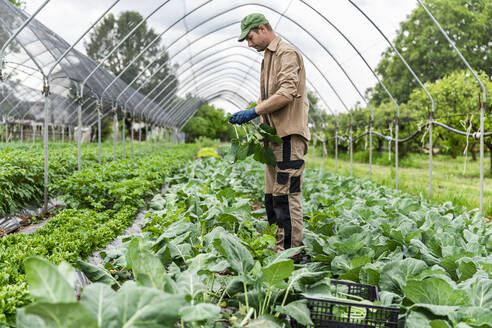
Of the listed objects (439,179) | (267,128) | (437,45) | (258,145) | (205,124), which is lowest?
(439,179)

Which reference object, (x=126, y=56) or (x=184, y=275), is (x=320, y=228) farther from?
(x=126, y=56)

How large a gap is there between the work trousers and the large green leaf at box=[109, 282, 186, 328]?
1.88m

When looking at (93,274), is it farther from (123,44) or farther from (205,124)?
(205,124)

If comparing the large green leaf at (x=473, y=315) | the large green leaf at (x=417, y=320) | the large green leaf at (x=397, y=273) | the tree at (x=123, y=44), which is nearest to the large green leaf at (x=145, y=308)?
the large green leaf at (x=417, y=320)

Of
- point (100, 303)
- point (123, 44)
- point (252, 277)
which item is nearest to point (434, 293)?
point (252, 277)

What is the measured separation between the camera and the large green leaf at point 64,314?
3.52 ft

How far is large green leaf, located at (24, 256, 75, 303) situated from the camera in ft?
3.92

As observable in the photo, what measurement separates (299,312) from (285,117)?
1.74 metres

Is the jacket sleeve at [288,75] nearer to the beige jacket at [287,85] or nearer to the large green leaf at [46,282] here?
the beige jacket at [287,85]

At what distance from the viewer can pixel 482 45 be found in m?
10.8

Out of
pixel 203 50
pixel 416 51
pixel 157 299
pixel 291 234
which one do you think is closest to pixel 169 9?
pixel 203 50

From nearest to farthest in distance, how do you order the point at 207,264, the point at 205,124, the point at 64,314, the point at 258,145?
the point at 64,314 → the point at 207,264 → the point at 258,145 → the point at 205,124

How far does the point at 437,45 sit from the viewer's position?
21250 mm

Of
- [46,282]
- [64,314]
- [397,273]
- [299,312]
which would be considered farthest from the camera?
[397,273]
